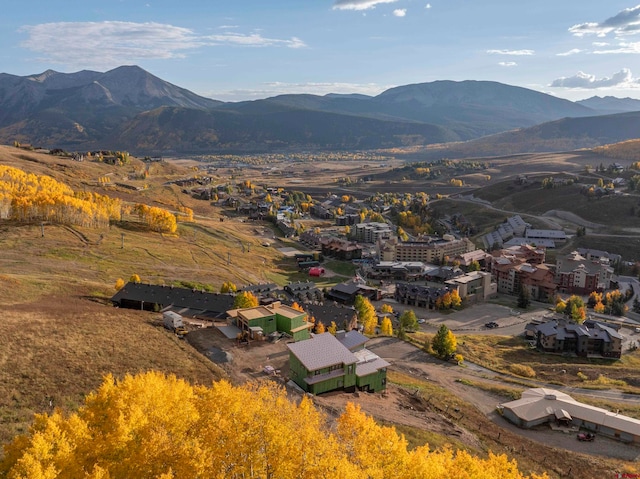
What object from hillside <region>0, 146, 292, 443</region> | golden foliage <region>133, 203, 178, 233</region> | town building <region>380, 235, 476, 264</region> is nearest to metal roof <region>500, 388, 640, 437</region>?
hillside <region>0, 146, 292, 443</region>

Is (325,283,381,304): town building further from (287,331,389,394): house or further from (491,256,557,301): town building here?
(287,331,389,394): house

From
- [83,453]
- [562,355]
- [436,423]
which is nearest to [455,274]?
[562,355]

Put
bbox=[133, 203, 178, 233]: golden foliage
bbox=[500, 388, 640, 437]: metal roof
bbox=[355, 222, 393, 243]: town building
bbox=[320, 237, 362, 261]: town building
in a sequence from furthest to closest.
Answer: bbox=[355, 222, 393, 243]: town building, bbox=[320, 237, 362, 261]: town building, bbox=[133, 203, 178, 233]: golden foliage, bbox=[500, 388, 640, 437]: metal roof

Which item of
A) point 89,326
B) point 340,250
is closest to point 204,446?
point 89,326

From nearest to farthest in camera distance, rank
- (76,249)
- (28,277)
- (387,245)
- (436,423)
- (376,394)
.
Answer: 1. (436,423)
2. (376,394)
3. (28,277)
4. (76,249)
5. (387,245)

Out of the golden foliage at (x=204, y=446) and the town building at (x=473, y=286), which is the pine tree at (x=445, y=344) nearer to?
the golden foliage at (x=204, y=446)

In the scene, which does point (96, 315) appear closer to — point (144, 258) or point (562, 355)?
→ point (144, 258)
